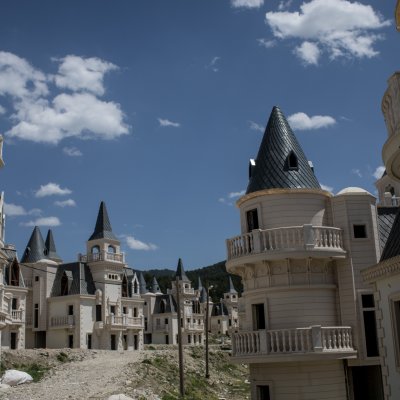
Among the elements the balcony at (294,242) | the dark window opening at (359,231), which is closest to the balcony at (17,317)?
the balcony at (294,242)

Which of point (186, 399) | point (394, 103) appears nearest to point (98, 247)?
point (186, 399)

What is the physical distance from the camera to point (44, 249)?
61.0 metres

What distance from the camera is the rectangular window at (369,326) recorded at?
21.0 meters

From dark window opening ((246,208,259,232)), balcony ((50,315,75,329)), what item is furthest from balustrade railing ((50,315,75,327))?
dark window opening ((246,208,259,232))

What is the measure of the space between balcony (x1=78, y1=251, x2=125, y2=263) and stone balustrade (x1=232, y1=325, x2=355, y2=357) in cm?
3922

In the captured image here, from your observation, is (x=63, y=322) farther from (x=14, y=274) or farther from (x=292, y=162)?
(x=292, y=162)

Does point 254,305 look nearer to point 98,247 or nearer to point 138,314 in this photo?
point 98,247

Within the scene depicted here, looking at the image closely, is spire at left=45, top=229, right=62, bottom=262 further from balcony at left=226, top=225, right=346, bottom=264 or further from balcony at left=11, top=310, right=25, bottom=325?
balcony at left=226, top=225, right=346, bottom=264

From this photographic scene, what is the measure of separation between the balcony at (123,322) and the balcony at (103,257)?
572cm

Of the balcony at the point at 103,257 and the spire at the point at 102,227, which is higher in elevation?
the spire at the point at 102,227

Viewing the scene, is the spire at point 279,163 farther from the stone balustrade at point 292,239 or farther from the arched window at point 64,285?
the arched window at point 64,285

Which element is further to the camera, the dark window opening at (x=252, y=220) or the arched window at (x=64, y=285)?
the arched window at (x=64, y=285)

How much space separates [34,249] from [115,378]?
892 inches

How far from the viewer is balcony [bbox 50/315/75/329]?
5425cm
